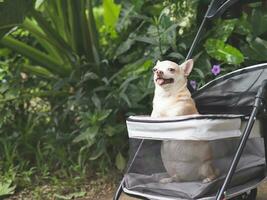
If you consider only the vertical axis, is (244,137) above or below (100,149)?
above

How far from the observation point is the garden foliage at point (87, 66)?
12.6ft

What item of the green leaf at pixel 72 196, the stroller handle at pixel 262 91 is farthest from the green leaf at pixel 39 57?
the stroller handle at pixel 262 91

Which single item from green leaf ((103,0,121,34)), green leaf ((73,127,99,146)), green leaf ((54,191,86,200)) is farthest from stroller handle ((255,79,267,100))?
green leaf ((103,0,121,34))

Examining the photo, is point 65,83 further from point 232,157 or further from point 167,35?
point 232,157

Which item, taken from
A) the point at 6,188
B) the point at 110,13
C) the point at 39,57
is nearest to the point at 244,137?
the point at 6,188

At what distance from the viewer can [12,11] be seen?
358 cm

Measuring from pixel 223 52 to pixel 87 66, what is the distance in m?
1.09

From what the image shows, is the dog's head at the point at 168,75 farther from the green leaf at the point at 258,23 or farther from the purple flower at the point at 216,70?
the green leaf at the point at 258,23

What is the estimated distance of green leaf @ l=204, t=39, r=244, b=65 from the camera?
11.8ft

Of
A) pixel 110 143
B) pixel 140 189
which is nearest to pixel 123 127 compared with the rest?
pixel 110 143

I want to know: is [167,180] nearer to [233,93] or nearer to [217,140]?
[217,140]

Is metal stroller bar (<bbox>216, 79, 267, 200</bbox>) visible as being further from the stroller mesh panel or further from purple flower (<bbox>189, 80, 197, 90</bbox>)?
purple flower (<bbox>189, 80, 197, 90</bbox>)

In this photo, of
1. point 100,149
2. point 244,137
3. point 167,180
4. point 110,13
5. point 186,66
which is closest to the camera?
point 244,137

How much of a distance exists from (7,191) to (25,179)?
20 centimetres
